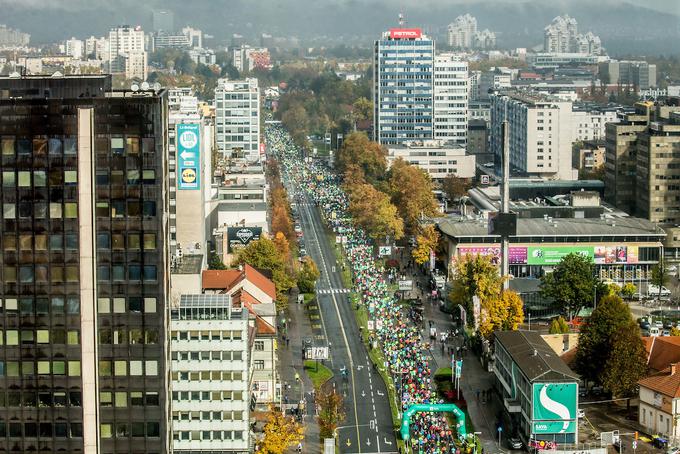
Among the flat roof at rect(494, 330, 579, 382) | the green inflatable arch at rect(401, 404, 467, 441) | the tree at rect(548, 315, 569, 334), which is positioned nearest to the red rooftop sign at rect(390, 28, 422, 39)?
the tree at rect(548, 315, 569, 334)

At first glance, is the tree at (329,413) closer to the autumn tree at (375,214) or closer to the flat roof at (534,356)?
the flat roof at (534,356)

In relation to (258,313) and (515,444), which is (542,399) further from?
(258,313)

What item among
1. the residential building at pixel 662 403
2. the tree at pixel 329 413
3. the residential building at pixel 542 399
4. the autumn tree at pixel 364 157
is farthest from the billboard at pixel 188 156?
the autumn tree at pixel 364 157

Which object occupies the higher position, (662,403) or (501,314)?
(501,314)

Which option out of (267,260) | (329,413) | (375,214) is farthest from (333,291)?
(329,413)

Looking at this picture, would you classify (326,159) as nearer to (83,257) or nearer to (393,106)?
(393,106)

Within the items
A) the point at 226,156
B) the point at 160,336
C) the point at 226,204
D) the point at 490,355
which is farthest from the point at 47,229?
the point at 226,156
